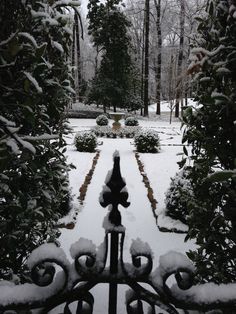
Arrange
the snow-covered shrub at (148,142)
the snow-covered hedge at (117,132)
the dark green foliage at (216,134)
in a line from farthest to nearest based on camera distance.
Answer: the snow-covered hedge at (117,132)
the snow-covered shrub at (148,142)
the dark green foliage at (216,134)

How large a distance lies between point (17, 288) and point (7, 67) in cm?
105

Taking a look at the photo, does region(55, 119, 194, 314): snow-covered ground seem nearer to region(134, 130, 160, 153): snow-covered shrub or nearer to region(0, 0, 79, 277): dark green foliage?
region(134, 130, 160, 153): snow-covered shrub

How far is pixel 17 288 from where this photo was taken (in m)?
1.13

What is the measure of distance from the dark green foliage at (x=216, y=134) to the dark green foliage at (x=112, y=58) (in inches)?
925

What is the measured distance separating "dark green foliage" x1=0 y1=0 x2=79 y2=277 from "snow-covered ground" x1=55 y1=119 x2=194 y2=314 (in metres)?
1.35

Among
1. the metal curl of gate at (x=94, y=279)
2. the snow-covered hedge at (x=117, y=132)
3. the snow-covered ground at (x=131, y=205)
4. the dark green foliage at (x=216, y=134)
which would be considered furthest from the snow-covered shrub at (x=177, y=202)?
the snow-covered hedge at (x=117, y=132)

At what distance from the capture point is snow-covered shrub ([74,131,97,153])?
41.7ft

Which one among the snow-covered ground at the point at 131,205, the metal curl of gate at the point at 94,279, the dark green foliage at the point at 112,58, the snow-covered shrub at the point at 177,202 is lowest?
the snow-covered ground at the point at 131,205

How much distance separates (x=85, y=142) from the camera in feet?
Answer: 41.7

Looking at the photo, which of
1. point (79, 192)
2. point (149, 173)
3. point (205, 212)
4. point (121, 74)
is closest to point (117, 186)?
point (205, 212)

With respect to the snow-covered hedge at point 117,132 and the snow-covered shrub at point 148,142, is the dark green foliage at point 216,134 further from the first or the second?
the snow-covered hedge at point 117,132

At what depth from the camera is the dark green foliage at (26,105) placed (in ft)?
4.95

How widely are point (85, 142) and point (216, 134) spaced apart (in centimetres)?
1065

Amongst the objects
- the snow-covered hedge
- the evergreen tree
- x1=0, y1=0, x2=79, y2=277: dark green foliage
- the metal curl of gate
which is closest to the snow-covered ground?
x1=0, y1=0, x2=79, y2=277: dark green foliage
